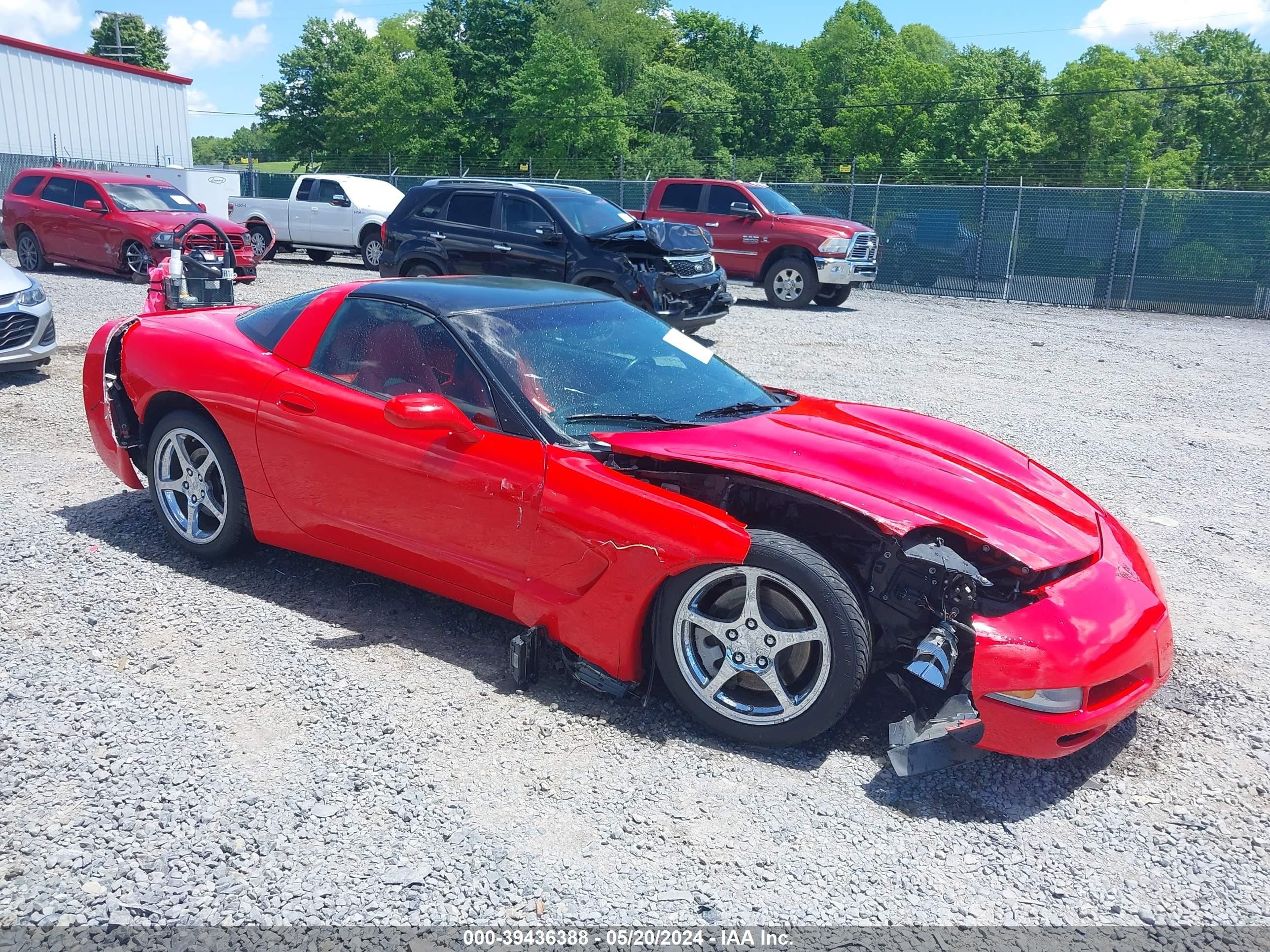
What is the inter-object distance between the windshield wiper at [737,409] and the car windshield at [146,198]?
1462 cm

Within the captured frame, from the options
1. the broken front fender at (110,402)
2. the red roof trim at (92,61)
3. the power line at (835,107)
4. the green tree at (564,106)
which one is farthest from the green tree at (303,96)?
the broken front fender at (110,402)

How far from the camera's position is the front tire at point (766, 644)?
314cm

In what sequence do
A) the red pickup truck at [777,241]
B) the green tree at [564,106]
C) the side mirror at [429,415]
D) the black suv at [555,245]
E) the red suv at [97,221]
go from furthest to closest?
1. the green tree at [564,106]
2. the red pickup truck at [777,241]
3. the red suv at [97,221]
4. the black suv at [555,245]
5. the side mirror at [429,415]

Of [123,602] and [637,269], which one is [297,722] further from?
[637,269]

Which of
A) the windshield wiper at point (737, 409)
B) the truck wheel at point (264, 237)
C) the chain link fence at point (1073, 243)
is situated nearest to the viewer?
the windshield wiper at point (737, 409)

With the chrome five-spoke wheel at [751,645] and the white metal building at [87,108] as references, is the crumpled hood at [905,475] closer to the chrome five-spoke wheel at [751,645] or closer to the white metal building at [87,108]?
the chrome five-spoke wheel at [751,645]

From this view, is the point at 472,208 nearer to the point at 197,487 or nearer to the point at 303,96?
the point at 197,487

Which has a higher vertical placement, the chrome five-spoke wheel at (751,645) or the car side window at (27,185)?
the car side window at (27,185)

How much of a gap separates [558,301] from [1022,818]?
282 centimetres

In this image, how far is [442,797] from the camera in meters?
3.02

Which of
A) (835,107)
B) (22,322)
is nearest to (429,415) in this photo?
(22,322)

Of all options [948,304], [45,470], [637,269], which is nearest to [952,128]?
[948,304]

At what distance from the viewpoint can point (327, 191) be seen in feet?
67.2

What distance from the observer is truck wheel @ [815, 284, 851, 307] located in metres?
16.9
